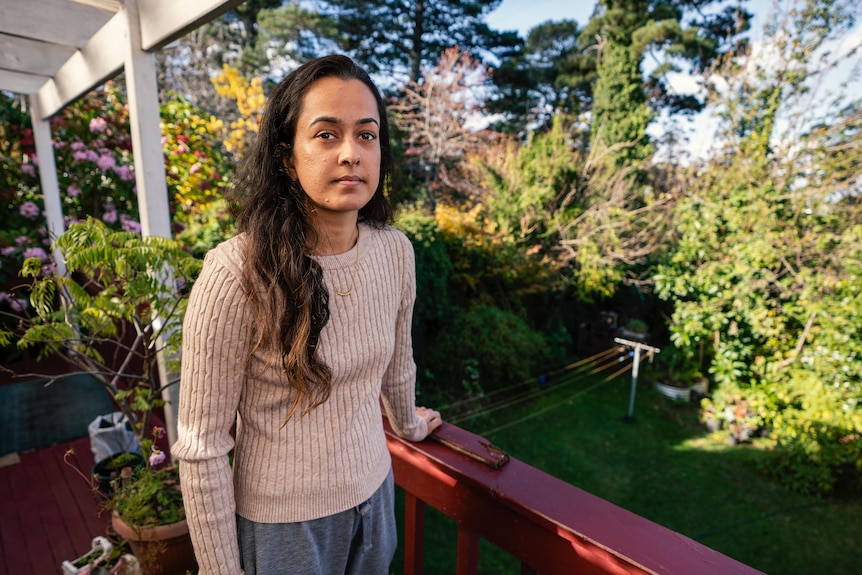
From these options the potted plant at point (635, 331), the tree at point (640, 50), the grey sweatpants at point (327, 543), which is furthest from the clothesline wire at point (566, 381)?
the grey sweatpants at point (327, 543)

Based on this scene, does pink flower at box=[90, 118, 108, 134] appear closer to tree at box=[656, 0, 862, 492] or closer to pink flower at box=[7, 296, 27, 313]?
pink flower at box=[7, 296, 27, 313]

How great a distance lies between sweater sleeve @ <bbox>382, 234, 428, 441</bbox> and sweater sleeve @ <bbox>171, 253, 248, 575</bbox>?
38 cm

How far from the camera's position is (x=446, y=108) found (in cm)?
810

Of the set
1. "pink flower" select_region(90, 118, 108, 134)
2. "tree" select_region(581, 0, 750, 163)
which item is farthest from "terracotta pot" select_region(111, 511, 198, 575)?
"tree" select_region(581, 0, 750, 163)

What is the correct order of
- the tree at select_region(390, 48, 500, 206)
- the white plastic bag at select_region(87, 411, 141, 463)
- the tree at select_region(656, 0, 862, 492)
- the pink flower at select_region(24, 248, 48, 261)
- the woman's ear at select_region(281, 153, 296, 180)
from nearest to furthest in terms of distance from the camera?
the woman's ear at select_region(281, 153, 296, 180), the white plastic bag at select_region(87, 411, 141, 463), the pink flower at select_region(24, 248, 48, 261), the tree at select_region(656, 0, 862, 492), the tree at select_region(390, 48, 500, 206)

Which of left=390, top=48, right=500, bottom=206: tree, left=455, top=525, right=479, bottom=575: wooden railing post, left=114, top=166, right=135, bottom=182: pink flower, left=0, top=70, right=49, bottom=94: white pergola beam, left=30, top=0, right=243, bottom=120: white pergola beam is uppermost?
left=390, top=48, right=500, bottom=206: tree

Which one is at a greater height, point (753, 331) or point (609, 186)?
point (609, 186)

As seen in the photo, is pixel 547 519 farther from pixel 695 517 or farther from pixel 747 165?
pixel 747 165

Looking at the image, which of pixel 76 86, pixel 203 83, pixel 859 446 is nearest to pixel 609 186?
pixel 859 446

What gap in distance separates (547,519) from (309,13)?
11806 mm

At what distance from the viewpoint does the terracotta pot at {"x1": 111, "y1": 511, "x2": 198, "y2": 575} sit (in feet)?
4.48

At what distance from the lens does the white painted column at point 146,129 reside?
1.67 metres

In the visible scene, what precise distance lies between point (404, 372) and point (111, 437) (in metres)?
1.94

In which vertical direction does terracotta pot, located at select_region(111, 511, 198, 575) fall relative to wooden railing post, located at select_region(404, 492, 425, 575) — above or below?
below
